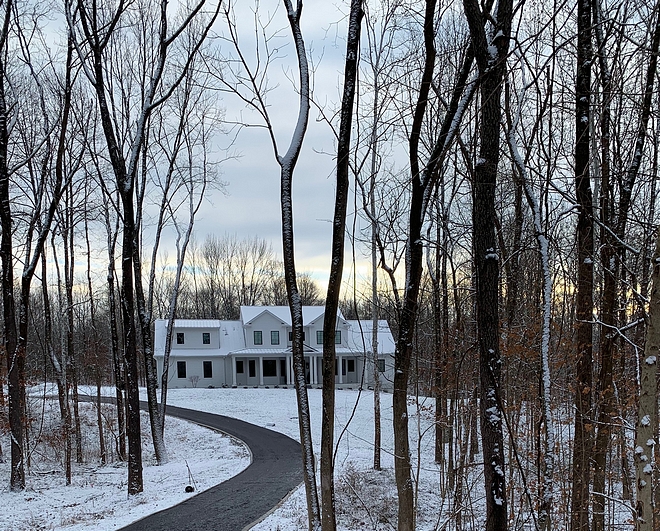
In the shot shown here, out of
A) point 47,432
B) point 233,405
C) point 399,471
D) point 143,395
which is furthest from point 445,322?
point 143,395

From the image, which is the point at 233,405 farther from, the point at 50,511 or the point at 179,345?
the point at 50,511

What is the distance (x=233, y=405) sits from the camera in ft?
85.6

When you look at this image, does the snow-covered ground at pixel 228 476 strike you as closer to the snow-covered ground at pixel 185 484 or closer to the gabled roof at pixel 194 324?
the snow-covered ground at pixel 185 484

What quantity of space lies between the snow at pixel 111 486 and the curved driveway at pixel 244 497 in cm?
34

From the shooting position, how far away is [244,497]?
10422mm

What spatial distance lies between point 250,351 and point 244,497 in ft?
74.5

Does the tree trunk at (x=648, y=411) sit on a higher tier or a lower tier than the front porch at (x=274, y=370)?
higher

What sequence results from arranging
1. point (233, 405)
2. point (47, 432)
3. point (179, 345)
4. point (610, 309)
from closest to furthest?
point (610, 309) < point (47, 432) < point (233, 405) < point (179, 345)

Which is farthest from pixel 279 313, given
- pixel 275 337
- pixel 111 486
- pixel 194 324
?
pixel 111 486

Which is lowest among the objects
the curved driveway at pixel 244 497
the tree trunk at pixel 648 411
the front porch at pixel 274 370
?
the front porch at pixel 274 370

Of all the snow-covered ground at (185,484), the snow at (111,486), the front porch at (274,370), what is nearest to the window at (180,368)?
the front porch at (274,370)

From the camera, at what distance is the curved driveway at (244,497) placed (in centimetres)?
851

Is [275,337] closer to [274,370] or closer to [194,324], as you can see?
[274,370]

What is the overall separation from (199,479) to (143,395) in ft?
64.1
